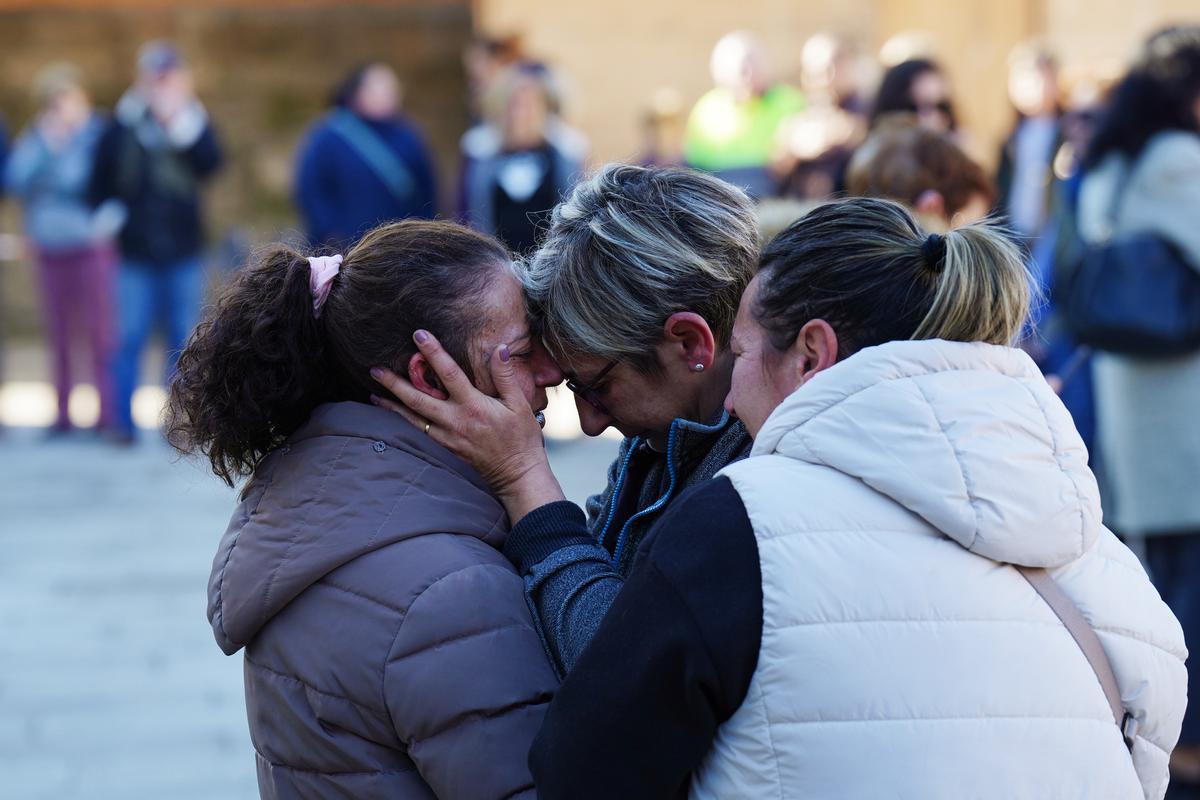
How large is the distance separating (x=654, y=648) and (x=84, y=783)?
11.1ft

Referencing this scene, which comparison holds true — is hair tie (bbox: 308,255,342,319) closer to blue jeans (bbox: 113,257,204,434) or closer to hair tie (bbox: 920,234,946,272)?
hair tie (bbox: 920,234,946,272)

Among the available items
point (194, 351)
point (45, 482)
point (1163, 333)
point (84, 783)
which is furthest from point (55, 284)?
point (194, 351)

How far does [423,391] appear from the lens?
204 centimetres

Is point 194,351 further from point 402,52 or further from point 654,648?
point 402,52

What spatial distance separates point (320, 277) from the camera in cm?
202

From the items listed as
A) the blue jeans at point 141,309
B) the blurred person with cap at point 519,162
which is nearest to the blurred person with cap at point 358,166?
the blurred person with cap at point 519,162

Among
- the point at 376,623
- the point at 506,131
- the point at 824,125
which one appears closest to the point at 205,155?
the point at 506,131

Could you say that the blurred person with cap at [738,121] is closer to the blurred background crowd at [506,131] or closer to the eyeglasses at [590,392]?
the blurred background crowd at [506,131]

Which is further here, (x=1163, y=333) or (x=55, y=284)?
(x=55, y=284)

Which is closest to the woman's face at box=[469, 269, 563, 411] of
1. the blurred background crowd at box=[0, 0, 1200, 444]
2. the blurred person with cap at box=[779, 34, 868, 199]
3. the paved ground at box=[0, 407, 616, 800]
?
the paved ground at box=[0, 407, 616, 800]

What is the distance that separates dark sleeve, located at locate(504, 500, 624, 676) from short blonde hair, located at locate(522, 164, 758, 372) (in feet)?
0.83

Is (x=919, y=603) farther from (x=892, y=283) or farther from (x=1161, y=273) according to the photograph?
(x=1161, y=273)

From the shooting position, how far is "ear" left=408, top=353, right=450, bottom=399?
2.02 metres

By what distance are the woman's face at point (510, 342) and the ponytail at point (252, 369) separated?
0.71 feet
